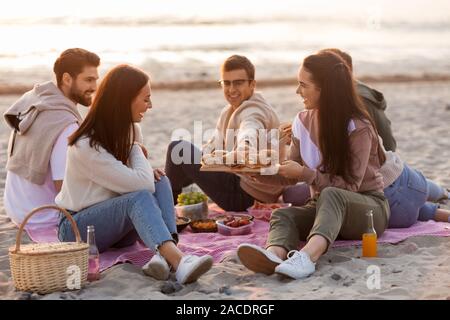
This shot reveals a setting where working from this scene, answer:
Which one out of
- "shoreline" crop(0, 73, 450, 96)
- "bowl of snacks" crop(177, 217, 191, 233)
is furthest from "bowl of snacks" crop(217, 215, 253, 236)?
"shoreline" crop(0, 73, 450, 96)

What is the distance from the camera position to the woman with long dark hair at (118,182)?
171 inches

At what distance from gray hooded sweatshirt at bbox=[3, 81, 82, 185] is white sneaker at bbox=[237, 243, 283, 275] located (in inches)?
63.4

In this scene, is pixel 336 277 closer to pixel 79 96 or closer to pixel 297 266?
pixel 297 266

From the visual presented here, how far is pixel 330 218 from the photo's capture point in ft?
14.9

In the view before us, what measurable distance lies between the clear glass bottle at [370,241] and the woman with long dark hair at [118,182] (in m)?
1.06

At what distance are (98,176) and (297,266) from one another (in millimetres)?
1237

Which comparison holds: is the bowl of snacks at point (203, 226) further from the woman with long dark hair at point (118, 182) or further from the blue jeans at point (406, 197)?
the blue jeans at point (406, 197)

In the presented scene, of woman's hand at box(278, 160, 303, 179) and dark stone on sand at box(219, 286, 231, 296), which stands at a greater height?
woman's hand at box(278, 160, 303, 179)

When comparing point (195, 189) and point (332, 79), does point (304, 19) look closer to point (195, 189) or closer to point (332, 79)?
point (195, 189)

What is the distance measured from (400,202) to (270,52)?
1924cm

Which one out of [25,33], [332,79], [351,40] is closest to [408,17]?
[351,40]

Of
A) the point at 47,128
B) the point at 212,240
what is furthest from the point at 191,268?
the point at 47,128

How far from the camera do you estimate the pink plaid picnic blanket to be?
15.6ft

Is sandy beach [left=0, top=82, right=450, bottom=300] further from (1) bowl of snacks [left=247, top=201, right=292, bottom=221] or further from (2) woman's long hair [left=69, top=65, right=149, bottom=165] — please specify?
(1) bowl of snacks [left=247, top=201, right=292, bottom=221]
